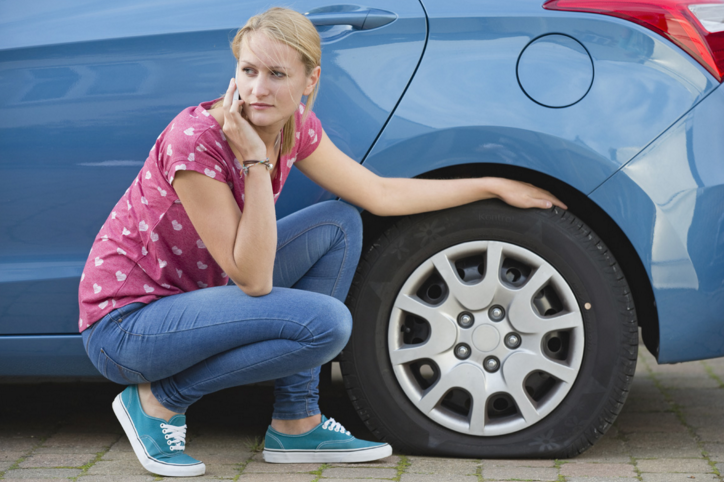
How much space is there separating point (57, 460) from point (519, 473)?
1267 millimetres

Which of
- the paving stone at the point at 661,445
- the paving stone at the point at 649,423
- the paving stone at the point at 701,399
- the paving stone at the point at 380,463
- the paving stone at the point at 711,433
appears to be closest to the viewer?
the paving stone at the point at 380,463

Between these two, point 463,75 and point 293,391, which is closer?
point 463,75

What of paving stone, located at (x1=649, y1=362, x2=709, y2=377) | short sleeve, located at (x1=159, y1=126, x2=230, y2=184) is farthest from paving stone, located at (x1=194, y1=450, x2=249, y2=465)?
paving stone, located at (x1=649, y1=362, x2=709, y2=377)

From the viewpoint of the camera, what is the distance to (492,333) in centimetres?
226

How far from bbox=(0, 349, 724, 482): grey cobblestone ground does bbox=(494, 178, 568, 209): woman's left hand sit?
70 centimetres

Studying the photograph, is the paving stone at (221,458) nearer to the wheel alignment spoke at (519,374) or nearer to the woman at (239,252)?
the woman at (239,252)

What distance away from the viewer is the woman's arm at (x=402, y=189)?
2.24m

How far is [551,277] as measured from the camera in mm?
2260

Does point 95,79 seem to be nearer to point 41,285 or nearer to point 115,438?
point 41,285

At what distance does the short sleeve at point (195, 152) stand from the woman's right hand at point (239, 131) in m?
0.04

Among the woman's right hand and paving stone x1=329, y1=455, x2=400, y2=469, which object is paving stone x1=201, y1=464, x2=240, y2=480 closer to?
paving stone x1=329, y1=455, x2=400, y2=469

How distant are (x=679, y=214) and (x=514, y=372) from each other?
0.59m

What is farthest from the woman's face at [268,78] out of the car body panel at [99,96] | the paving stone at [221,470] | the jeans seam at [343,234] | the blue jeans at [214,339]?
the paving stone at [221,470]

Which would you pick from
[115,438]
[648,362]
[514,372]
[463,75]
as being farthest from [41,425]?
[648,362]
